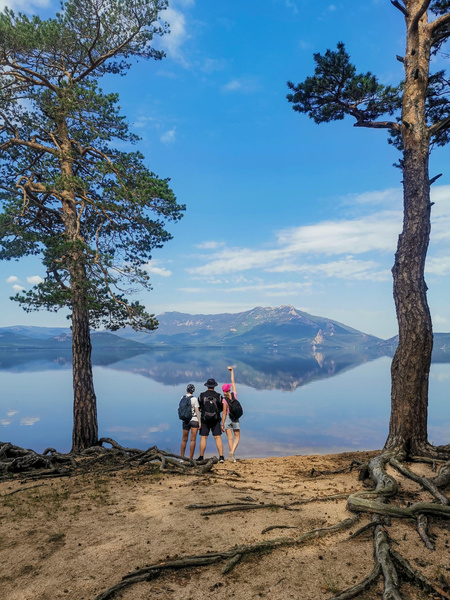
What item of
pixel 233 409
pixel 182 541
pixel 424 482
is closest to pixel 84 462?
pixel 233 409

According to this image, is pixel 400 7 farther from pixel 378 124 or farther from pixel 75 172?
pixel 75 172

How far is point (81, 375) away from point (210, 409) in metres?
4.80

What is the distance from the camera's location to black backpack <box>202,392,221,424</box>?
32.0 feet

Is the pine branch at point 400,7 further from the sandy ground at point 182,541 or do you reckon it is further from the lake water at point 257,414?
the lake water at point 257,414

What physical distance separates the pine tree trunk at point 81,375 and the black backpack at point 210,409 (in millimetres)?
4148

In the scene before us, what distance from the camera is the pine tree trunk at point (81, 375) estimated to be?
1147 centimetres

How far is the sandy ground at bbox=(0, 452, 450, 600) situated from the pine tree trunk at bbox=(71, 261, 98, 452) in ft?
14.2

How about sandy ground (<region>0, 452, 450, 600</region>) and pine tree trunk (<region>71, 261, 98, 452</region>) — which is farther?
pine tree trunk (<region>71, 261, 98, 452</region>)

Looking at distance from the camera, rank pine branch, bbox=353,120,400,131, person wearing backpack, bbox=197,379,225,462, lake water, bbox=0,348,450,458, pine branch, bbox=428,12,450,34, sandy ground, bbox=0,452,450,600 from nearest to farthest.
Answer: sandy ground, bbox=0,452,450,600 < pine branch, bbox=428,12,450,34 < person wearing backpack, bbox=197,379,225,462 < pine branch, bbox=353,120,400,131 < lake water, bbox=0,348,450,458

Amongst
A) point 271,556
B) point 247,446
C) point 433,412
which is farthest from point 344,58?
point 433,412

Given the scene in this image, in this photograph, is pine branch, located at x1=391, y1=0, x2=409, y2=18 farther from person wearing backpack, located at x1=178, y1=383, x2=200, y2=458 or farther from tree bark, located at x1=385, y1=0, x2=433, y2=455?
person wearing backpack, located at x1=178, y1=383, x2=200, y2=458

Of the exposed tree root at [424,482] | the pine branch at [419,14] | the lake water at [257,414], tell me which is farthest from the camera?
the lake water at [257,414]

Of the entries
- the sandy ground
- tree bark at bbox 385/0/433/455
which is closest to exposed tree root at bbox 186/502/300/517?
the sandy ground

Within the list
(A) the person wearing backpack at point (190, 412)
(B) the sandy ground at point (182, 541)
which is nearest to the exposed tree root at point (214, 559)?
(B) the sandy ground at point (182, 541)
